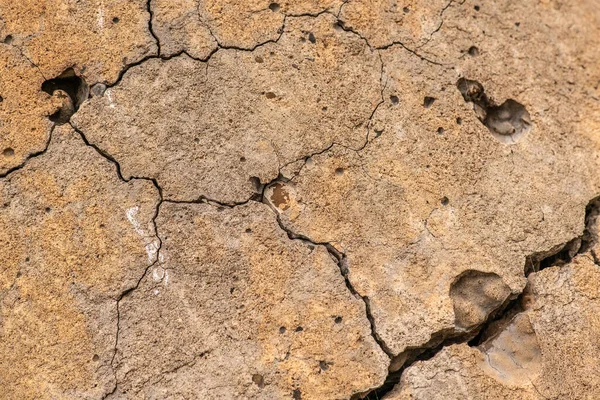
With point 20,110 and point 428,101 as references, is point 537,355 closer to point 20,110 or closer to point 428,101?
point 428,101

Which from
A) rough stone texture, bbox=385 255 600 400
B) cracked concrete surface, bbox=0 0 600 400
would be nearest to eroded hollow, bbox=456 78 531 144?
cracked concrete surface, bbox=0 0 600 400

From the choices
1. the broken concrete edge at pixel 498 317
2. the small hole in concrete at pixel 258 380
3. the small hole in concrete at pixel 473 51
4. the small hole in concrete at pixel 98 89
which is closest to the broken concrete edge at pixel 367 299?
the broken concrete edge at pixel 498 317

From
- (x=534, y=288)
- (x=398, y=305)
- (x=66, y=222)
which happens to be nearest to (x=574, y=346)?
(x=534, y=288)

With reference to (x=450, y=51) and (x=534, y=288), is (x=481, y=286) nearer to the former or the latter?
(x=534, y=288)

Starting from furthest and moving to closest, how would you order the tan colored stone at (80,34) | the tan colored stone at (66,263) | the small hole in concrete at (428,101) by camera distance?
the small hole in concrete at (428,101)
the tan colored stone at (80,34)
the tan colored stone at (66,263)

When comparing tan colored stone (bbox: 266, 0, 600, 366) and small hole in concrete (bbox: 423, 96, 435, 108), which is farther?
small hole in concrete (bbox: 423, 96, 435, 108)

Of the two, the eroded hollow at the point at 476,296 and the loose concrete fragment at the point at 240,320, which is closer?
the loose concrete fragment at the point at 240,320

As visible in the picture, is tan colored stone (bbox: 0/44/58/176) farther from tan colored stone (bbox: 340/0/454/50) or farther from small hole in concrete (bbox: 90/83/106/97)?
tan colored stone (bbox: 340/0/454/50)

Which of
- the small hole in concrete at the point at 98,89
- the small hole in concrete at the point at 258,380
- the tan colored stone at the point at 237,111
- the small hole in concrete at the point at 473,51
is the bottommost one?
the small hole in concrete at the point at 258,380

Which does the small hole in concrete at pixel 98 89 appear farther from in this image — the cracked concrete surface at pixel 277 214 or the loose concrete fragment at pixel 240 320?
the loose concrete fragment at pixel 240 320
